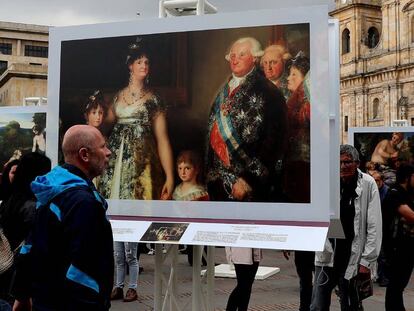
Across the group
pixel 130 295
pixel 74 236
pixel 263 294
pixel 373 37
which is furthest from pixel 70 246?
pixel 373 37

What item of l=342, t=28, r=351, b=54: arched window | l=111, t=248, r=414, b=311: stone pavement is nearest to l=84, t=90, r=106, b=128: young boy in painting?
l=111, t=248, r=414, b=311: stone pavement

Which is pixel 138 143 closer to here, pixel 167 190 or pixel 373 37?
pixel 167 190

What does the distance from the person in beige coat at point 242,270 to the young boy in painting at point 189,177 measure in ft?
4.22

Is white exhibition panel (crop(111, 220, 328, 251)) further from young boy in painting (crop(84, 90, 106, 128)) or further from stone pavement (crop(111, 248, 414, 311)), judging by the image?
stone pavement (crop(111, 248, 414, 311))

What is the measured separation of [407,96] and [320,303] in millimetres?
40757

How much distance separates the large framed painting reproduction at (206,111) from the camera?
13.9ft

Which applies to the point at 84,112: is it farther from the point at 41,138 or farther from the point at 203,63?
the point at 41,138

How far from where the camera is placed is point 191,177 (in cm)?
462

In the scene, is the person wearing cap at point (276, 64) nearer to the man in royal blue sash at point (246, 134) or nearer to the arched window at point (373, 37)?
the man in royal blue sash at point (246, 134)

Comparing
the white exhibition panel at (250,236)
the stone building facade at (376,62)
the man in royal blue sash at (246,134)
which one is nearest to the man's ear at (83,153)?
the white exhibition panel at (250,236)

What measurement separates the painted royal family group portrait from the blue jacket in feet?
6.05

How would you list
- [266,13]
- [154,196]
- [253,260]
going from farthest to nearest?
[253,260] → [154,196] → [266,13]

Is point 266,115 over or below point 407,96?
below

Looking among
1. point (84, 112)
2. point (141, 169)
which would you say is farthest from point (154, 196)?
point (84, 112)
